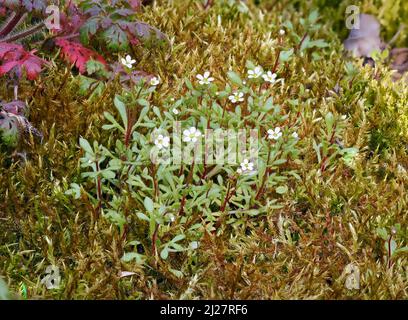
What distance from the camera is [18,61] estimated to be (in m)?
3.42

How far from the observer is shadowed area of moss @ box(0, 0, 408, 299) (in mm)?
3070

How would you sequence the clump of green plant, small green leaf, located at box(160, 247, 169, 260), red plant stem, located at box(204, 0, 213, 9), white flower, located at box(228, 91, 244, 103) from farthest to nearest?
red plant stem, located at box(204, 0, 213, 9) < white flower, located at box(228, 91, 244, 103) < the clump of green plant < small green leaf, located at box(160, 247, 169, 260)

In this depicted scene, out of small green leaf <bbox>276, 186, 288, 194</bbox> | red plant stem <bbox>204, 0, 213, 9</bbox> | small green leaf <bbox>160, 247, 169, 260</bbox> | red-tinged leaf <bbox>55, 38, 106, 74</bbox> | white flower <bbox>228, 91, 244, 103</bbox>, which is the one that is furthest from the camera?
red plant stem <bbox>204, 0, 213, 9</bbox>

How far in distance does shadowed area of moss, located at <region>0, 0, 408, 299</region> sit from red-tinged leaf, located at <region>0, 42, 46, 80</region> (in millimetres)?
338

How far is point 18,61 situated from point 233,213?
4.71ft

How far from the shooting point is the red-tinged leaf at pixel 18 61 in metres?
3.38

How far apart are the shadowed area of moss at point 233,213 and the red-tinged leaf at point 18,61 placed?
13.3 inches

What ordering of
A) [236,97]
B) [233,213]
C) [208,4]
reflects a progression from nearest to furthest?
1. [233,213]
2. [236,97]
3. [208,4]

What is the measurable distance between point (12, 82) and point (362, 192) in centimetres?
219

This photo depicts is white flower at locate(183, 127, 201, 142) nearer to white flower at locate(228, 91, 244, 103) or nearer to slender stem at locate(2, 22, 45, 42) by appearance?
white flower at locate(228, 91, 244, 103)

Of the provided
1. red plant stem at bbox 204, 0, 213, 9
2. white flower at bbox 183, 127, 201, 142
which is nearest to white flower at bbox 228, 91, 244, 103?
white flower at bbox 183, 127, 201, 142

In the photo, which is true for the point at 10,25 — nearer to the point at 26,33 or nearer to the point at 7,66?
the point at 26,33

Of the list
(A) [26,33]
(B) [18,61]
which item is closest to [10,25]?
(A) [26,33]
